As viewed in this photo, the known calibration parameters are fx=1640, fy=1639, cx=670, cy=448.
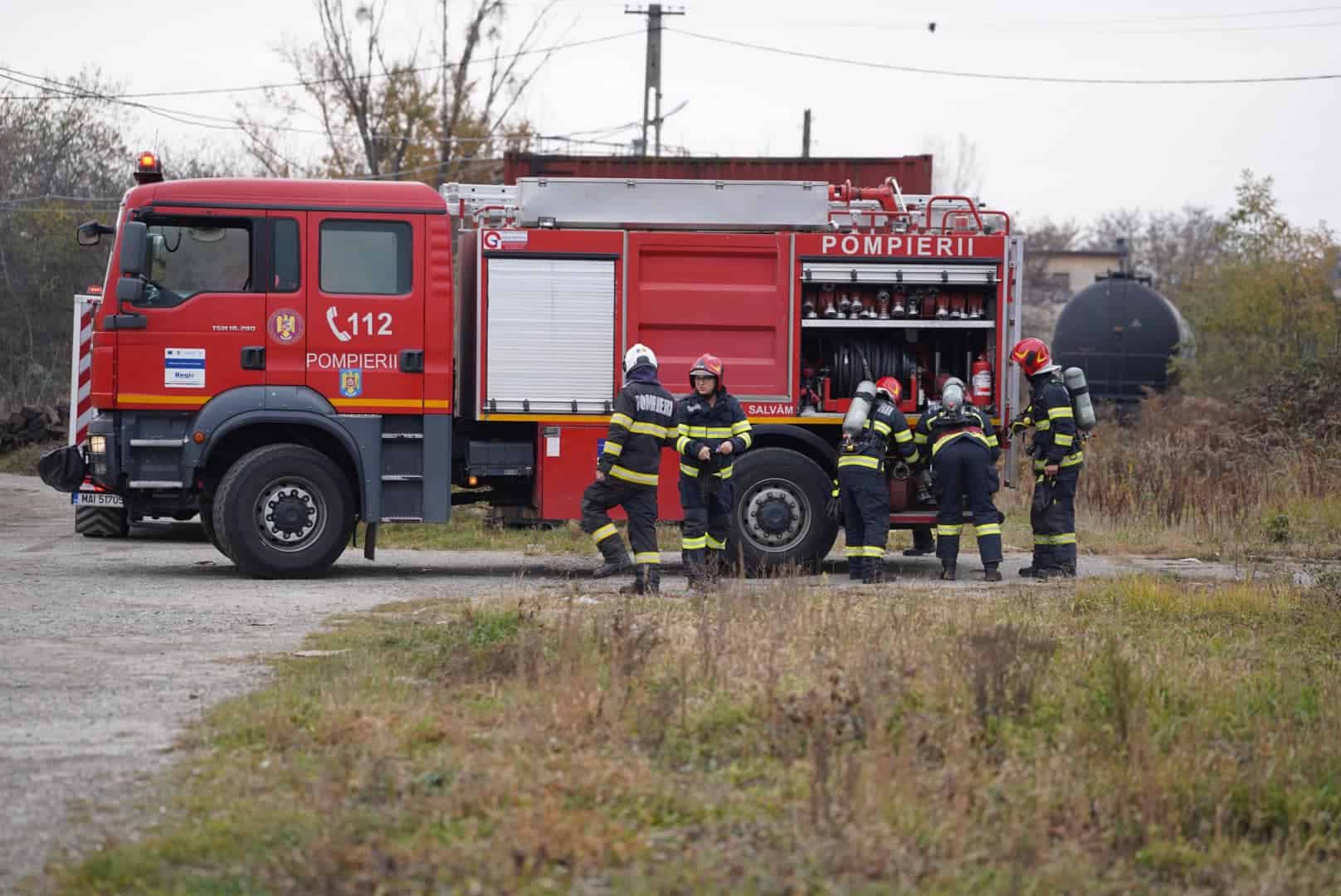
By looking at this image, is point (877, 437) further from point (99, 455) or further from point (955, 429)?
point (99, 455)

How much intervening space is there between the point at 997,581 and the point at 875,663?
234 inches

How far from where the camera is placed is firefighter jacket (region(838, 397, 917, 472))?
12.1 meters

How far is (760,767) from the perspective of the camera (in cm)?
575

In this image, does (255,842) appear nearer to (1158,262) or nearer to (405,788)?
(405,788)

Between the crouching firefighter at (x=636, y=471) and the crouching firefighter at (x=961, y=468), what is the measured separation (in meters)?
2.27

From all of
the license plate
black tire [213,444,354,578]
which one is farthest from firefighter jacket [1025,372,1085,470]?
the license plate

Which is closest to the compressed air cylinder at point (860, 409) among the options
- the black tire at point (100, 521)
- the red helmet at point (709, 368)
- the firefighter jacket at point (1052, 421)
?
the red helmet at point (709, 368)

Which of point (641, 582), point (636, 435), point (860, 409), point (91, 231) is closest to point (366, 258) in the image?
point (91, 231)

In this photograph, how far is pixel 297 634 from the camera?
9023 millimetres

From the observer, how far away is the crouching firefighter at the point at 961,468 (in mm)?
12188

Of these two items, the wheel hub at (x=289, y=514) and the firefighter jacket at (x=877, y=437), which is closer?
the wheel hub at (x=289, y=514)

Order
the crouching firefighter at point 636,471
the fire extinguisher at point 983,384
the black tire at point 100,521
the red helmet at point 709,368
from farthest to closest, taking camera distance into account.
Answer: the black tire at point 100,521, the fire extinguisher at point 983,384, the red helmet at point 709,368, the crouching firefighter at point 636,471

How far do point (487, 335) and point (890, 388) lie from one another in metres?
3.05

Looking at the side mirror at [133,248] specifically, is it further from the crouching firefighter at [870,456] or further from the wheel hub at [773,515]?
the crouching firefighter at [870,456]
